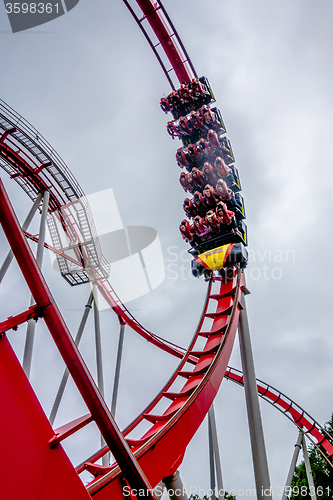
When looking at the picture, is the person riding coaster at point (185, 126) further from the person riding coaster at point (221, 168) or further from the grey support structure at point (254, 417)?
the grey support structure at point (254, 417)

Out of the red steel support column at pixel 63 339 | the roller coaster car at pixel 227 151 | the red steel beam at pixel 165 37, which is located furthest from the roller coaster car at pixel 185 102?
the red steel support column at pixel 63 339

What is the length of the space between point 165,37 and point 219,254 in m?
6.80

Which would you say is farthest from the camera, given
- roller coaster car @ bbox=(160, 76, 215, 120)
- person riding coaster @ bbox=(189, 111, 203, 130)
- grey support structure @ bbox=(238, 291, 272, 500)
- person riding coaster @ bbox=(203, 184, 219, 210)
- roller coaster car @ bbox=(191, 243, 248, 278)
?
roller coaster car @ bbox=(160, 76, 215, 120)

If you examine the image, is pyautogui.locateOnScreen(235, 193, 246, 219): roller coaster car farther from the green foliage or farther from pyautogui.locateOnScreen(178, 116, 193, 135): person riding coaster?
the green foliage

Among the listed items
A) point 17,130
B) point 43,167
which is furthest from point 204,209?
point 17,130

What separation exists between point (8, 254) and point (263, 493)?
528 centimetres

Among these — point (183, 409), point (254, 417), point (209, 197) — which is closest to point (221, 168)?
point (209, 197)

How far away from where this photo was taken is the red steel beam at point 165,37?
934 centimetres

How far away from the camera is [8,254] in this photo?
5.95m

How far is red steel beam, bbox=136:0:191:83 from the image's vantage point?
30.6 ft

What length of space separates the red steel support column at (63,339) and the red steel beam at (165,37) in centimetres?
1007

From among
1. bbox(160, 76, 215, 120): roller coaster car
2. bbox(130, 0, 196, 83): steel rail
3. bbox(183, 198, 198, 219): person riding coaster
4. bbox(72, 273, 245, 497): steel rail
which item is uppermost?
bbox(130, 0, 196, 83): steel rail

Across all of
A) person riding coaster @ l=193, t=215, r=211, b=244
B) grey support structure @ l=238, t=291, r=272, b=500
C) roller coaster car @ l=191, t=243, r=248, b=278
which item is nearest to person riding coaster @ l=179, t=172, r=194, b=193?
person riding coaster @ l=193, t=215, r=211, b=244

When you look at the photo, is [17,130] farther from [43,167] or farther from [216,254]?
[216,254]
